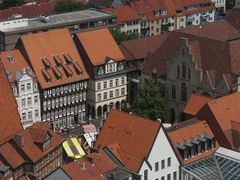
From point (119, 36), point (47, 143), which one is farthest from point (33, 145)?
point (119, 36)

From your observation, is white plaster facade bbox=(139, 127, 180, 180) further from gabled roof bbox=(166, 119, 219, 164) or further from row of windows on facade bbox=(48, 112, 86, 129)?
row of windows on facade bbox=(48, 112, 86, 129)

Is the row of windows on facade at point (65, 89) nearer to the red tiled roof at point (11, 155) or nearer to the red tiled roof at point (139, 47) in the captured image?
the red tiled roof at point (139, 47)

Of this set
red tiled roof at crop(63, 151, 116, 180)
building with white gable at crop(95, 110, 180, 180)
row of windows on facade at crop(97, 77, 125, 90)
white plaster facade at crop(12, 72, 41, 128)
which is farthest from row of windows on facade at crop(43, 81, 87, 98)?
red tiled roof at crop(63, 151, 116, 180)

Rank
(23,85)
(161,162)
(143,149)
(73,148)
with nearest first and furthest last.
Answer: (143,149) → (161,162) → (73,148) → (23,85)

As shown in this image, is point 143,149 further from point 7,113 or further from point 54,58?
point 54,58

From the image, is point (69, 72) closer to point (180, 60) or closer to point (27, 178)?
point (180, 60)

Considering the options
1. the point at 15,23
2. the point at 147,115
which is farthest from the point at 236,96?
the point at 15,23
